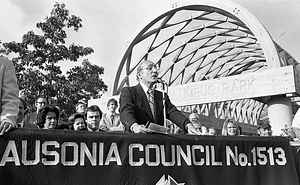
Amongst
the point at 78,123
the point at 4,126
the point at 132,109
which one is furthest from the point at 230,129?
the point at 4,126

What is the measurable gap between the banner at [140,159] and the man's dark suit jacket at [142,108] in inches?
19.6

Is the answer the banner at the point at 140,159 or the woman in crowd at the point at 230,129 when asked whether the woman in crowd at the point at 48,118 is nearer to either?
the banner at the point at 140,159

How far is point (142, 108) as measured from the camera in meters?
3.74

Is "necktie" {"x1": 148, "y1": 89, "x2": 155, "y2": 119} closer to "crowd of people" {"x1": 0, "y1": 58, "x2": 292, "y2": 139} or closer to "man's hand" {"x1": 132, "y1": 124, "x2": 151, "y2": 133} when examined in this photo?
"crowd of people" {"x1": 0, "y1": 58, "x2": 292, "y2": 139}

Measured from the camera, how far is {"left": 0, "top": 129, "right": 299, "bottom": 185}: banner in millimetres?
2590

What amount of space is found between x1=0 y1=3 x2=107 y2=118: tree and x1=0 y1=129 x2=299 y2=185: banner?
30.7 feet

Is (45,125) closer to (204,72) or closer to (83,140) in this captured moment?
(83,140)

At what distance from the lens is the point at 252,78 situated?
365 inches

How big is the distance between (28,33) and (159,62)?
21.3 ft

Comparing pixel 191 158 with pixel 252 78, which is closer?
pixel 191 158

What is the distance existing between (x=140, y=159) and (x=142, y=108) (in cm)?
81

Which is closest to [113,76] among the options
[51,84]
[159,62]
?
[51,84]

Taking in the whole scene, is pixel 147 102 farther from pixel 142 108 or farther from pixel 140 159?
pixel 140 159

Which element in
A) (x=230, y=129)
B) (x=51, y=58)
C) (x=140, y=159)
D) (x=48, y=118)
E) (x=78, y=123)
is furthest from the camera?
(x=51, y=58)
